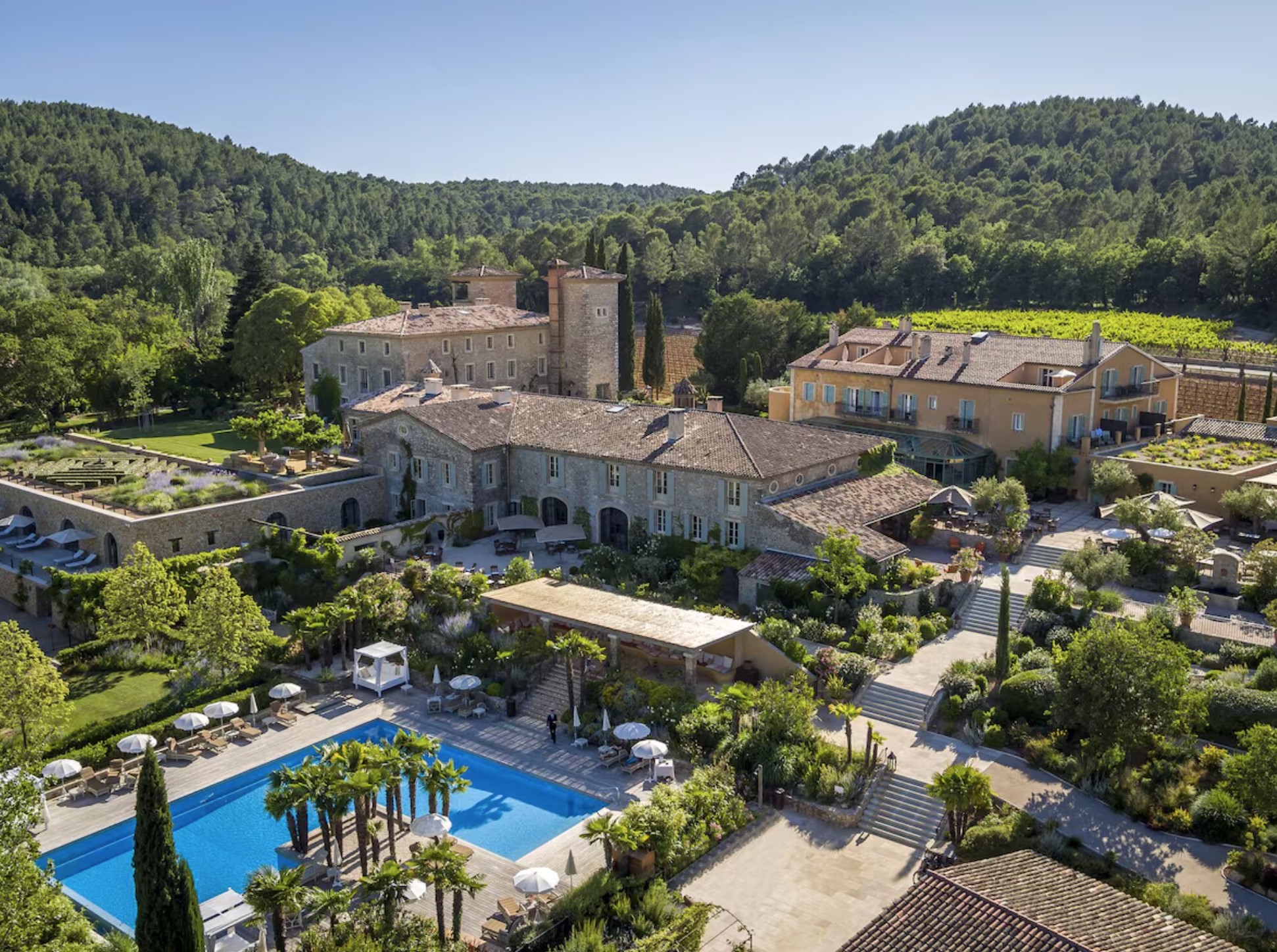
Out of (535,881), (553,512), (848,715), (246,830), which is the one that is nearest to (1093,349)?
(553,512)

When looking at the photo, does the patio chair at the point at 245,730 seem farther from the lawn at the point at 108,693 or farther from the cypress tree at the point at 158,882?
the cypress tree at the point at 158,882

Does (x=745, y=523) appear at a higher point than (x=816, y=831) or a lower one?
higher

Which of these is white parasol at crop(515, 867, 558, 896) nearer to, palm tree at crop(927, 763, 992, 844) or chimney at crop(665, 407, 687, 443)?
palm tree at crop(927, 763, 992, 844)

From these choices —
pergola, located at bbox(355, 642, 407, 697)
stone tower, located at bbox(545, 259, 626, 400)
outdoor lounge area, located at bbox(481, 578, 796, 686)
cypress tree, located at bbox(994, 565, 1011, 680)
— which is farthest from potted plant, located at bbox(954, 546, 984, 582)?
stone tower, located at bbox(545, 259, 626, 400)

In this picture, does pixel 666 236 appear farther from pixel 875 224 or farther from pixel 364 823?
pixel 364 823

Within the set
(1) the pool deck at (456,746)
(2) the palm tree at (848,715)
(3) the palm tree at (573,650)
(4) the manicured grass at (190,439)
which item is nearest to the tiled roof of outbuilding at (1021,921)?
(2) the palm tree at (848,715)

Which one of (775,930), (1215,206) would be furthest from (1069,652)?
(1215,206)
